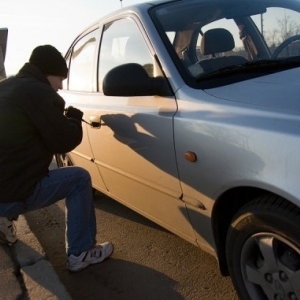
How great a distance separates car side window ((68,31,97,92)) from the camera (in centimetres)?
363

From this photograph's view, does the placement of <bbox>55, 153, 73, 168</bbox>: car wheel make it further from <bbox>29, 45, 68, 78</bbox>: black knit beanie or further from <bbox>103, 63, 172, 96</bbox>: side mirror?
<bbox>103, 63, 172, 96</bbox>: side mirror

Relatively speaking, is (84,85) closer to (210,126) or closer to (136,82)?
(136,82)

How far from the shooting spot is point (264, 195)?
1922 mm

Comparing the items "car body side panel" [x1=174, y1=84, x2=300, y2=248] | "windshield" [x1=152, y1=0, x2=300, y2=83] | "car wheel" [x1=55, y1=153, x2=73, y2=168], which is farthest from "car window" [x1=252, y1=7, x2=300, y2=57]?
"car wheel" [x1=55, y1=153, x2=73, y2=168]

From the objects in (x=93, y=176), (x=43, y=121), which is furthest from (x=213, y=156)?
(x=93, y=176)

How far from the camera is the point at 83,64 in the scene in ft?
12.8

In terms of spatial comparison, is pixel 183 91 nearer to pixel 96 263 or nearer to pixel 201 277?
pixel 201 277

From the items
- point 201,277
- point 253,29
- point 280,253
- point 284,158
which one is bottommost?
point 201,277

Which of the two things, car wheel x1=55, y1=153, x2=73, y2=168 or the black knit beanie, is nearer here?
the black knit beanie

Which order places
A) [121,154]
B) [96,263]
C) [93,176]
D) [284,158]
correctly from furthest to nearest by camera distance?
[93,176] → [96,263] → [121,154] → [284,158]

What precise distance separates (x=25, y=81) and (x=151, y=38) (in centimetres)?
85

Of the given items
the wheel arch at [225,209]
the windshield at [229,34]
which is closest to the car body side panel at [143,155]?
the wheel arch at [225,209]

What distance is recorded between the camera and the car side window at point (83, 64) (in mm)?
3627

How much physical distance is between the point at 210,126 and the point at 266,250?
633mm
